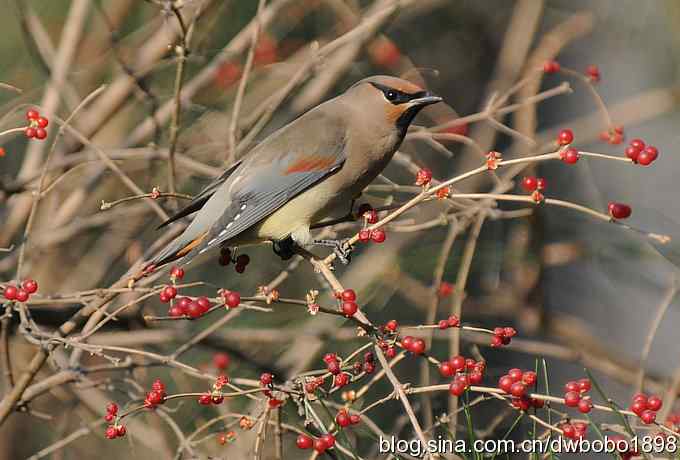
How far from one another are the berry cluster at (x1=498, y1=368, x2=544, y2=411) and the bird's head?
53.5 inches

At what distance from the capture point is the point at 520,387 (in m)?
2.09

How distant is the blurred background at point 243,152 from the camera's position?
12.0 ft

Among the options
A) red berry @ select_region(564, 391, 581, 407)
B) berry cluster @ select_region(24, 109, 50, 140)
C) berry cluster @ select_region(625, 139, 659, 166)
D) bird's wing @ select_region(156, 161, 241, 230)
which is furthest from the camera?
bird's wing @ select_region(156, 161, 241, 230)

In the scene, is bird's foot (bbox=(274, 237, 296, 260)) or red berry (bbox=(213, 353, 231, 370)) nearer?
bird's foot (bbox=(274, 237, 296, 260))

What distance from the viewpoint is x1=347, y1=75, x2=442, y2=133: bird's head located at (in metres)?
3.34

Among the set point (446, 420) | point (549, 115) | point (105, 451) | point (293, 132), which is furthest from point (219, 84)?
point (549, 115)

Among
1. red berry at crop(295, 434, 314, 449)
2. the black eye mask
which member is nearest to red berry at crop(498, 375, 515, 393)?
red berry at crop(295, 434, 314, 449)

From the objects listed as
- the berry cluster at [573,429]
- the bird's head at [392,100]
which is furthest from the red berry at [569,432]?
the bird's head at [392,100]

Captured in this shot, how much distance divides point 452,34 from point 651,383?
3175mm

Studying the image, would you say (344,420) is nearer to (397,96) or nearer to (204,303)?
(204,303)

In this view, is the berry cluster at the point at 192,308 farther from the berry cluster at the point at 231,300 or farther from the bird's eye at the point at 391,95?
the bird's eye at the point at 391,95

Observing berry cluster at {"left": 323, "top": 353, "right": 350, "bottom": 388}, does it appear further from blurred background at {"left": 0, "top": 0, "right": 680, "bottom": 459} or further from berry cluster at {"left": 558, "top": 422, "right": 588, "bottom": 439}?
blurred background at {"left": 0, "top": 0, "right": 680, "bottom": 459}

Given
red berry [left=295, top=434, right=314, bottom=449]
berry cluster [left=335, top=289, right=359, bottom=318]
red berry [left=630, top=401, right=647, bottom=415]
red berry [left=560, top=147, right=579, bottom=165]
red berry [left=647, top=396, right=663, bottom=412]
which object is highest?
red berry [left=560, top=147, right=579, bottom=165]

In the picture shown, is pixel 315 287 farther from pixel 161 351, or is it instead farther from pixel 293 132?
pixel 293 132
